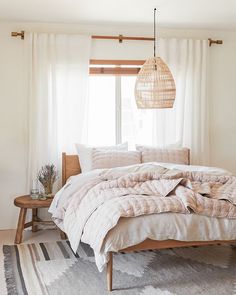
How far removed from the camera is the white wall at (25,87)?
16.5 ft

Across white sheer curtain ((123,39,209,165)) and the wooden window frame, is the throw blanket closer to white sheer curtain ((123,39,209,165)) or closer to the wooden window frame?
white sheer curtain ((123,39,209,165))

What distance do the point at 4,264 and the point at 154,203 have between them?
56.5 inches

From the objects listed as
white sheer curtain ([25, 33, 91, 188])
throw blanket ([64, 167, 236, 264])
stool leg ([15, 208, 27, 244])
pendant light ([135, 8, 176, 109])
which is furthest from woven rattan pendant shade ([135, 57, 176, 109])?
stool leg ([15, 208, 27, 244])

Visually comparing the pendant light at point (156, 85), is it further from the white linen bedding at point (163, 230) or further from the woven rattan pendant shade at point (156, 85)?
the white linen bedding at point (163, 230)

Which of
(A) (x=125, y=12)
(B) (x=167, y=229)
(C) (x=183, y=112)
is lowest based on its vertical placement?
(B) (x=167, y=229)

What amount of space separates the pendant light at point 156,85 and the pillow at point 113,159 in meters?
0.82

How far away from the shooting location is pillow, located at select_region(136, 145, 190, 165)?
496cm

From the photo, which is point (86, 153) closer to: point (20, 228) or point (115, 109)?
point (115, 109)

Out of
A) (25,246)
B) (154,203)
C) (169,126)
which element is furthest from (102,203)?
(169,126)

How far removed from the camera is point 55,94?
5051 millimetres

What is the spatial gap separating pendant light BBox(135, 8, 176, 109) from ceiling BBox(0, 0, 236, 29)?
690mm

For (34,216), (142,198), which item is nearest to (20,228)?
(34,216)

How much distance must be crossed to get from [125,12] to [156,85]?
41.9 inches

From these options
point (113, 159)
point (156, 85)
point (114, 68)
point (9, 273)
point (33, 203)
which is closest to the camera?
point (9, 273)
